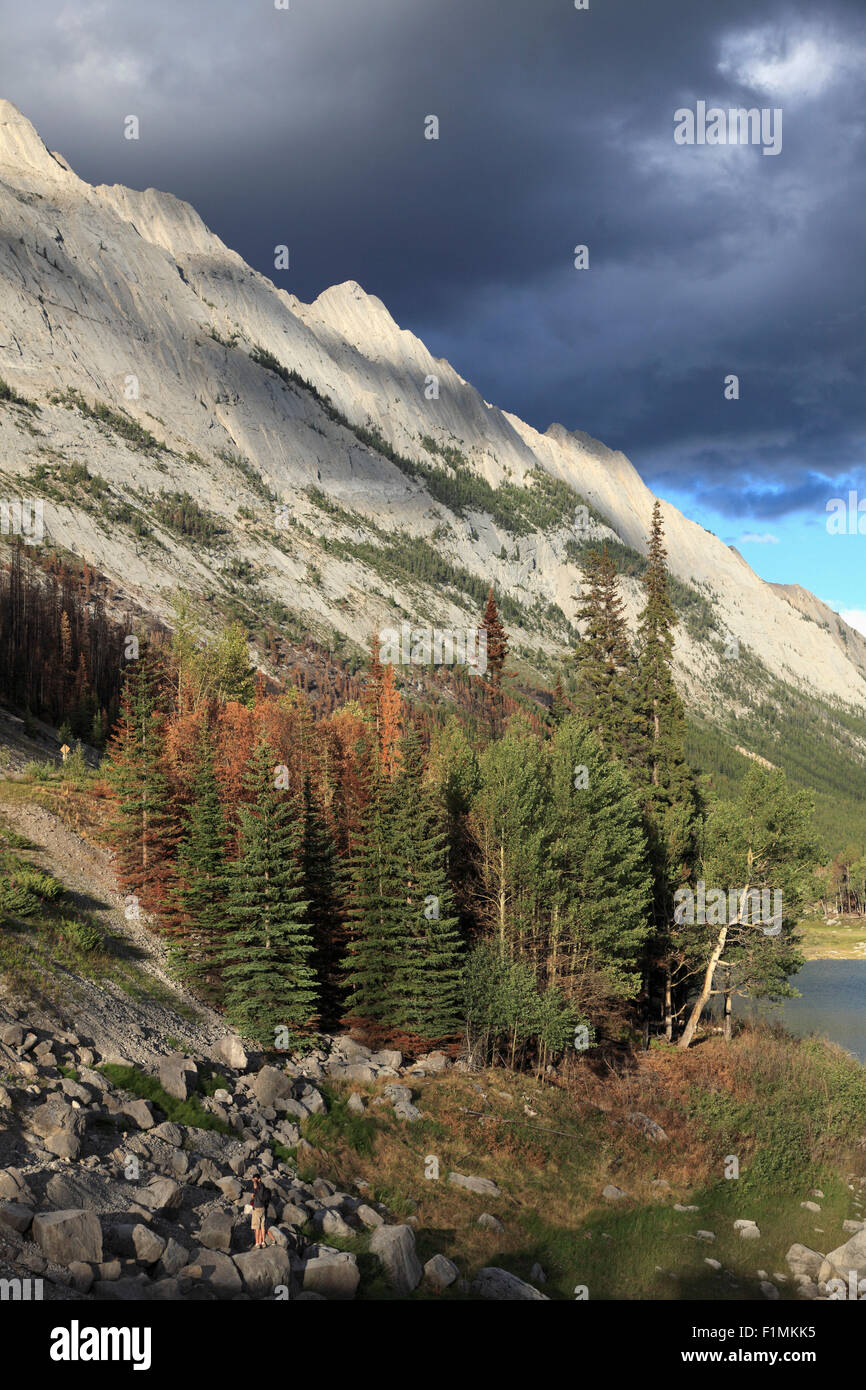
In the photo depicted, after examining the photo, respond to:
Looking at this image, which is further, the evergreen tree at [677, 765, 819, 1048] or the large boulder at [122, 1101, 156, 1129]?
the evergreen tree at [677, 765, 819, 1048]

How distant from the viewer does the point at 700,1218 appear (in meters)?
27.9

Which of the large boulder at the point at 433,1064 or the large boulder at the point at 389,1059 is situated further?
the large boulder at the point at 433,1064

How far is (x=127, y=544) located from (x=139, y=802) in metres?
164

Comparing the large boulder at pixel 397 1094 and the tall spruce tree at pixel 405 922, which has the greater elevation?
the tall spruce tree at pixel 405 922

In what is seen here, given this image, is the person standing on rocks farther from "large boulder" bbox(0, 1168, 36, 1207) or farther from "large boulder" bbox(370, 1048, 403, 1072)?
"large boulder" bbox(370, 1048, 403, 1072)

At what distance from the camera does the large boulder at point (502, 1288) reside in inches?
744

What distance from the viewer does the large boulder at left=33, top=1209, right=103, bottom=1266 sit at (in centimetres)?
1441

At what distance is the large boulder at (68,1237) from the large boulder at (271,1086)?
39.6 feet

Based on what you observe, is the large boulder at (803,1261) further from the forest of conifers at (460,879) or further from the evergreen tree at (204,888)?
the evergreen tree at (204,888)

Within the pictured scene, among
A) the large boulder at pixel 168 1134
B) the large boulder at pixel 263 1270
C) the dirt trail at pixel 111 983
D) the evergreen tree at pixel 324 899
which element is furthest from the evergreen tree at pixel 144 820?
the large boulder at pixel 263 1270

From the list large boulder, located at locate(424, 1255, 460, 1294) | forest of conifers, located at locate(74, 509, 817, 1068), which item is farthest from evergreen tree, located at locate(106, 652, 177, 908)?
large boulder, located at locate(424, 1255, 460, 1294)
